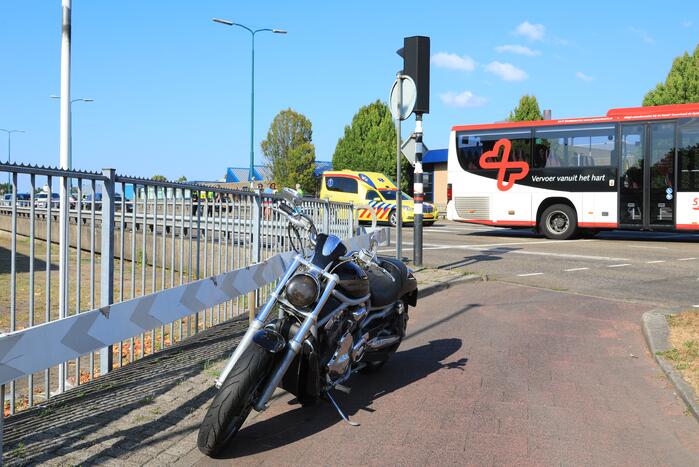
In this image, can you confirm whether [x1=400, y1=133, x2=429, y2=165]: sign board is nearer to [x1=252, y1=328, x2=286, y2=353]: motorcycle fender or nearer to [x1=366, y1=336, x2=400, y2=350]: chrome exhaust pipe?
[x1=366, y1=336, x2=400, y2=350]: chrome exhaust pipe

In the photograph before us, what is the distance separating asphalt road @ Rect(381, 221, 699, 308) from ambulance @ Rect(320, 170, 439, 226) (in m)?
6.08

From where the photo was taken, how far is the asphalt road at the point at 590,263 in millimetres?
9875

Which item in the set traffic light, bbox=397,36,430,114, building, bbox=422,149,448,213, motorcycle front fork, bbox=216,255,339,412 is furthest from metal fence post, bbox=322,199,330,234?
building, bbox=422,149,448,213

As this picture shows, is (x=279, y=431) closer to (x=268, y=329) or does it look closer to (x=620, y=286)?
(x=268, y=329)

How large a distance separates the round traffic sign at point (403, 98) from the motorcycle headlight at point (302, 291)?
22.9 ft

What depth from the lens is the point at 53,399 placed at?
166 inches


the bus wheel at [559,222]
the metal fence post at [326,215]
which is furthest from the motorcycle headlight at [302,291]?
the bus wheel at [559,222]

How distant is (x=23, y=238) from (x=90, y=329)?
0.66 meters

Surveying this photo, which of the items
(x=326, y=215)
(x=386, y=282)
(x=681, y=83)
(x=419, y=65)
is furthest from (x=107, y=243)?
(x=681, y=83)

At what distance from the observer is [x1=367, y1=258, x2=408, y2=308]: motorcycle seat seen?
4750 millimetres

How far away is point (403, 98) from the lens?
34.3 feet

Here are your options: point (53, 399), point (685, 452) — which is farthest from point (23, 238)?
point (685, 452)

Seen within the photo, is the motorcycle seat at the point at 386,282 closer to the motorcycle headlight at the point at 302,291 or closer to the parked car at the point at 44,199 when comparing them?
the motorcycle headlight at the point at 302,291

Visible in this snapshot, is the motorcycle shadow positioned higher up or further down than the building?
further down
